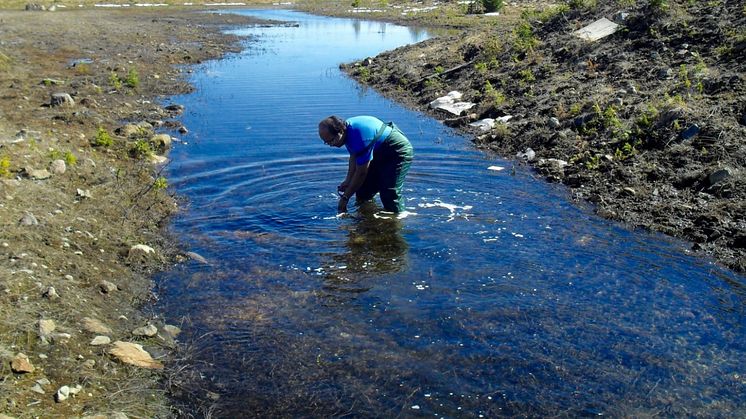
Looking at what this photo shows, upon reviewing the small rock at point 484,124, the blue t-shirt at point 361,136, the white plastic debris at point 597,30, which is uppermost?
the white plastic debris at point 597,30

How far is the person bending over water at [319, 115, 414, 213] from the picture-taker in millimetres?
8906

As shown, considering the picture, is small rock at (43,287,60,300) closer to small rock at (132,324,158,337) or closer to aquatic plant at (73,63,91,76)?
small rock at (132,324,158,337)

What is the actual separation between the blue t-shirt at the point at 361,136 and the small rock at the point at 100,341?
13.5 feet

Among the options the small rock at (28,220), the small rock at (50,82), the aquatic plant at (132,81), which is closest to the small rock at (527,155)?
the small rock at (28,220)

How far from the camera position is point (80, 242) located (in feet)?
26.0

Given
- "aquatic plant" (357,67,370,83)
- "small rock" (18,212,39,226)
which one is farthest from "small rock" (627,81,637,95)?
"small rock" (18,212,39,226)

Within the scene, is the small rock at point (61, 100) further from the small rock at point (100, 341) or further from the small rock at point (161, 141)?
the small rock at point (100, 341)

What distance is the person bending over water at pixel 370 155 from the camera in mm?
8906

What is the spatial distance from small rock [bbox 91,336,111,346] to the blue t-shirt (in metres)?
4.11

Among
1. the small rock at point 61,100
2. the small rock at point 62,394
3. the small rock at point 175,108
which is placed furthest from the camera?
the small rock at point 175,108

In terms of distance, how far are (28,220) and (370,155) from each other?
13.7 ft

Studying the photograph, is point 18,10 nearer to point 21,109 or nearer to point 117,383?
point 21,109

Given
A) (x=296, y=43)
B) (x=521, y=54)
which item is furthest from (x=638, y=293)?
(x=296, y=43)

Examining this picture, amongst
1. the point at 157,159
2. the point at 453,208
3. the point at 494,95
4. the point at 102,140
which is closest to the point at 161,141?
the point at 157,159
